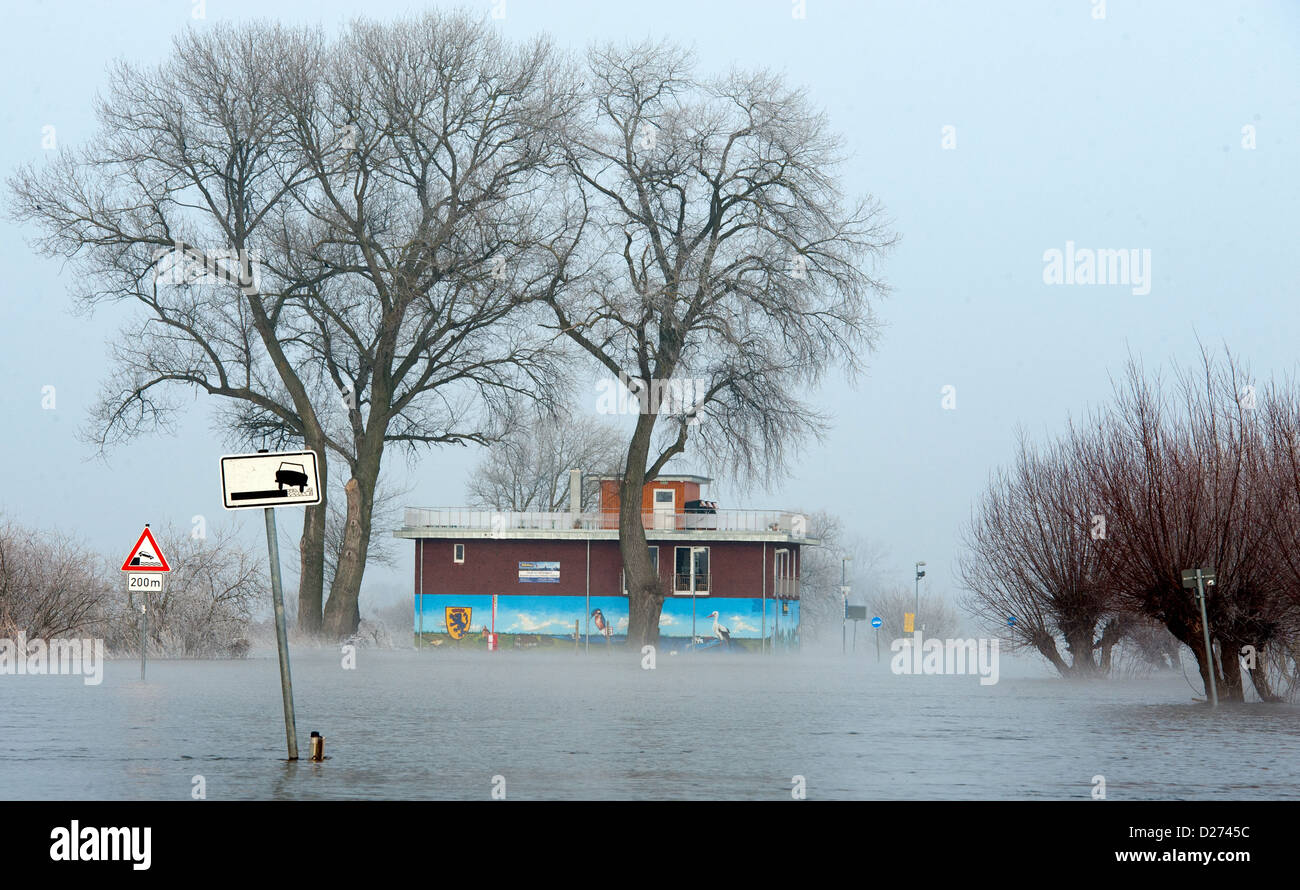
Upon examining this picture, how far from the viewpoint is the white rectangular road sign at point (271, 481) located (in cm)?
1279

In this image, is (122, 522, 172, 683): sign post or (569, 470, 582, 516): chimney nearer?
(122, 522, 172, 683): sign post

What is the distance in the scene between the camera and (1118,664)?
148 ft

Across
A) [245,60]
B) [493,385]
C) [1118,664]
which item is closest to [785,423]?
[493,385]

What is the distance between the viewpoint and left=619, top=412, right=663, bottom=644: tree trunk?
4988 cm

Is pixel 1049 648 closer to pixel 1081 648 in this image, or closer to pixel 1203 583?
pixel 1081 648

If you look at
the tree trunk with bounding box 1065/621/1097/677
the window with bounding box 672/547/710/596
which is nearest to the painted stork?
the window with bounding box 672/547/710/596

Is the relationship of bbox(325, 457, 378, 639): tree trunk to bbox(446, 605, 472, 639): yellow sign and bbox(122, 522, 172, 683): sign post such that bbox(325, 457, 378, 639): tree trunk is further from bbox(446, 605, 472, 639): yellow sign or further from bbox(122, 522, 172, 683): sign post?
bbox(122, 522, 172, 683): sign post
